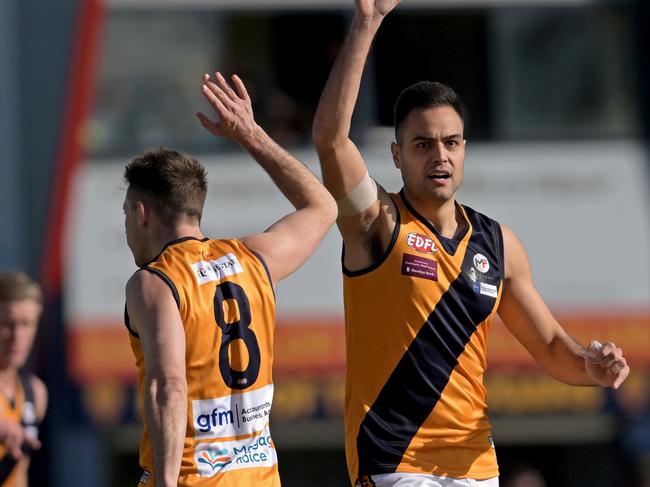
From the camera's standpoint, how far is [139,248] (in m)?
4.72

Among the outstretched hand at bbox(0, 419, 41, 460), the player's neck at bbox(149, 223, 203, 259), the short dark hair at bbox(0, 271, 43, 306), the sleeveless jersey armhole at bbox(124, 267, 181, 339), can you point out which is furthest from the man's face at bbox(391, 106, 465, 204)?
the short dark hair at bbox(0, 271, 43, 306)

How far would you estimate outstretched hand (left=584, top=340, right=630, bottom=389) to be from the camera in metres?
5.29

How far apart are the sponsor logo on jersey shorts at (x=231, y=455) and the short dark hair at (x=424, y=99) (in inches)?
61.1

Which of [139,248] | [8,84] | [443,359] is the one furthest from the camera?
[8,84]

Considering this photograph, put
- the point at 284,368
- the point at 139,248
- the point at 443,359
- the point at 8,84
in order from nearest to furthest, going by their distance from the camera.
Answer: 1. the point at 139,248
2. the point at 443,359
3. the point at 284,368
4. the point at 8,84

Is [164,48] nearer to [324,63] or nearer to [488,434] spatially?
[324,63]

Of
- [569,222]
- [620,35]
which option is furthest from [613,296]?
[620,35]

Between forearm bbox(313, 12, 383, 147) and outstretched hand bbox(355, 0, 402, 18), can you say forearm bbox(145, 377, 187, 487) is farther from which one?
outstretched hand bbox(355, 0, 402, 18)

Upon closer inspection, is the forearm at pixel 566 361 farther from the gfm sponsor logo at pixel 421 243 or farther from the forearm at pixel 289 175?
the forearm at pixel 289 175

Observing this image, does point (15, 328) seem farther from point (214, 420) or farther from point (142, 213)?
point (214, 420)

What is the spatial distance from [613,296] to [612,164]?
131cm

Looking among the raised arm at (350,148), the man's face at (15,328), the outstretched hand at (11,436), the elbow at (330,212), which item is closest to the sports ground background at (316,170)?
the man's face at (15,328)

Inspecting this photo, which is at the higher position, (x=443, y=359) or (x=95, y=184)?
(x=95, y=184)

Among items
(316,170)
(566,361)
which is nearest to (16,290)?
(566,361)
